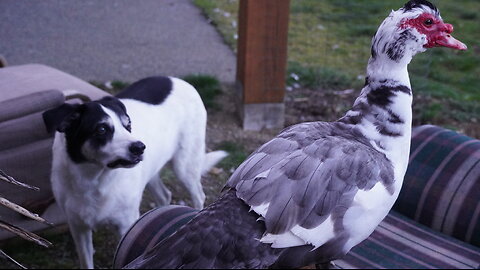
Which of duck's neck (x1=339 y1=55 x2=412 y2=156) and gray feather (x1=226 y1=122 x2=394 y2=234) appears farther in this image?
duck's neck (x1=339 y1=55 x2=412 y2=156)

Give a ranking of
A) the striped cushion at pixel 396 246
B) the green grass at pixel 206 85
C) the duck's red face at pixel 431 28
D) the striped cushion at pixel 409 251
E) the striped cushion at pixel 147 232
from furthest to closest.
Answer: the green grass at pixel 206 85, the striped cushion at pixel 409 251, the striped cushion at pixel 396 246, the striped cushion at pixel 147 232, the duck's red face at pixel 431 28

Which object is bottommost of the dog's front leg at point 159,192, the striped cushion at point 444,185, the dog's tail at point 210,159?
the dog's front leg at point 159,192

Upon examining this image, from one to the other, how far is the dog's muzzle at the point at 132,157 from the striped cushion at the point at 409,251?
3.38 feet

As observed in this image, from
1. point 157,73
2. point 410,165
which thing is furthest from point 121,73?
point 410,165

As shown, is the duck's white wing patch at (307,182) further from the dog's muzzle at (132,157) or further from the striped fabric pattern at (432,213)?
the dog's muzzle at (132,157)

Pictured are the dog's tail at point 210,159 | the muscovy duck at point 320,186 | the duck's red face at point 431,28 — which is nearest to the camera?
the muscovy duck at point 320,186

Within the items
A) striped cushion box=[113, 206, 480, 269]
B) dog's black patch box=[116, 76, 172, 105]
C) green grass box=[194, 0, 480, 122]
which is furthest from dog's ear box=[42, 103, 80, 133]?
green grass box=[194, 0, 480, 122]

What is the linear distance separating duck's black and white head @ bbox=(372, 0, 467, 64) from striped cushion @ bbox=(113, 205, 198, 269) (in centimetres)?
110

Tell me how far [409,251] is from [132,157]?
4.55 ft

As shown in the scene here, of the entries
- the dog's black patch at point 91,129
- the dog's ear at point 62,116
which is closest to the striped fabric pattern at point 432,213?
the dog's black patch at point 91,129

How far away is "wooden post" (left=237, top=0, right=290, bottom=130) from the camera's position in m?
4.90

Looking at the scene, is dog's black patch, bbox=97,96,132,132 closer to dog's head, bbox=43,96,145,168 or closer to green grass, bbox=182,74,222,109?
dog's head, bbox=43,96,145,168

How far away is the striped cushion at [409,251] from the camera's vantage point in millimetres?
3035

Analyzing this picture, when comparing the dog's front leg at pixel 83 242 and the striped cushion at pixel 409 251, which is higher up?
the striped cushion at pixel 409 251
